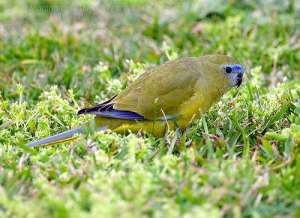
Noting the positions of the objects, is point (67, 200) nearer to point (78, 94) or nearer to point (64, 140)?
point (64, 140)

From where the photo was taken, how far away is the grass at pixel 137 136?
327cm

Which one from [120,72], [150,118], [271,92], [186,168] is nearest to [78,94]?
[120,72]

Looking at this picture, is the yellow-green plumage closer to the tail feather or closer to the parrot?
the parrot

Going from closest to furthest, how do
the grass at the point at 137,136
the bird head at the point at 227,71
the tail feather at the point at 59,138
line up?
the grass at the point at 137,136 → the tail feather at the point at 59,138 → the bird head at the point at 227,71

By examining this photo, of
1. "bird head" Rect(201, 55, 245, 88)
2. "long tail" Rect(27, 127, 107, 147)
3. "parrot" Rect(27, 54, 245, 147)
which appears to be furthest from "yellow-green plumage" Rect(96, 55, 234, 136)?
"long tail" Rect(27, 127, 107, 147)

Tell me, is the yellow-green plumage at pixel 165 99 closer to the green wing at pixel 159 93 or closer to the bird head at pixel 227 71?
the green wing at pixel 159 93

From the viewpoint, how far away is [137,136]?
4449 mm

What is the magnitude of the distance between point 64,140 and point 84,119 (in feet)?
1.68

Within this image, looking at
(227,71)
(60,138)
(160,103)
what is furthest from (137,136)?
(227,71)

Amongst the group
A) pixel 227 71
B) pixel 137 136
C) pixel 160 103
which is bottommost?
pixel 137 136

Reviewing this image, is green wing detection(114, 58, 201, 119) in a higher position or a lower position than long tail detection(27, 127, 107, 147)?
higher

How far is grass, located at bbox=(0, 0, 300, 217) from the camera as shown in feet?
10.7

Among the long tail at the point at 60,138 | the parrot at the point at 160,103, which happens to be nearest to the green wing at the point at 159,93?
the parrot at the point at 160,103

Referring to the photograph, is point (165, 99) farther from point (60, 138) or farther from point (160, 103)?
point (60, 138)
